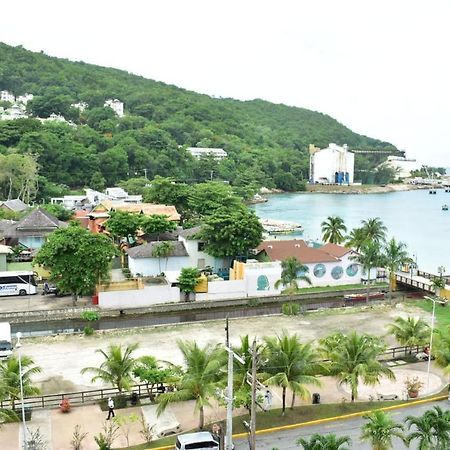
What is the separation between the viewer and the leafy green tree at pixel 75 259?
30.3 m

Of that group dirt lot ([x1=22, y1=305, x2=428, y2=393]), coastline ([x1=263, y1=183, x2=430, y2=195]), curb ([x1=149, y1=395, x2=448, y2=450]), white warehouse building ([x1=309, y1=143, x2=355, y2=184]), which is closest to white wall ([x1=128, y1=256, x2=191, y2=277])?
dirt lot ([x1=22, y1=305, x2=428, y2=393])

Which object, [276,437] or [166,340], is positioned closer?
[276,437]

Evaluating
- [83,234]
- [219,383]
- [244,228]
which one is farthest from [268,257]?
[219,383]

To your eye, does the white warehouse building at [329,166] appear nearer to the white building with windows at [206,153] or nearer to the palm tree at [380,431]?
the white building with windows at [206,153]

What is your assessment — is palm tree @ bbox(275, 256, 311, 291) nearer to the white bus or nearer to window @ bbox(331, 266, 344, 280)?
window @ bbox(331, 266, 344, 280)

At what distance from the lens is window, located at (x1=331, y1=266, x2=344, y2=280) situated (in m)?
37.9

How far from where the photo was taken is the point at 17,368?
1809 centimetres

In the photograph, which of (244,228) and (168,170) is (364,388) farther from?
(168,170)

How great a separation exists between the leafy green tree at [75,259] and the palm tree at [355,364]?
15972 mm

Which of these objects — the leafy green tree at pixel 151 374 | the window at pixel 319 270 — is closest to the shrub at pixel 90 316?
the leafy green tree at pixel 151 374

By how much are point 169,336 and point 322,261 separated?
14.1 meters

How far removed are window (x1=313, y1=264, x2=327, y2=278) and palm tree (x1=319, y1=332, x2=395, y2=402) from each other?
18307mm

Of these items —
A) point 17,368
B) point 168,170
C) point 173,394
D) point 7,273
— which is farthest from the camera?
point 168,170

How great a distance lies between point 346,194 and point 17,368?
136554 mm
